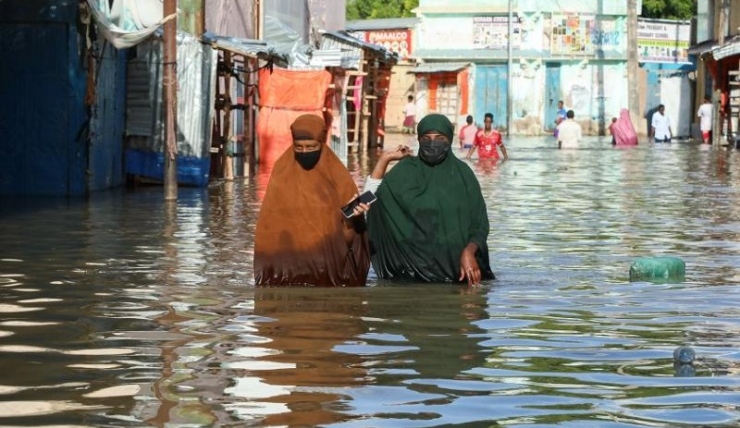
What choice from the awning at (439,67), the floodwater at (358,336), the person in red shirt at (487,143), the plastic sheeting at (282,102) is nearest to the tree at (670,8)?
the awning at (439,67)

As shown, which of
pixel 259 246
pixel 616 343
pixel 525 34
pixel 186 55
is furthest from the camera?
pixel 525 34

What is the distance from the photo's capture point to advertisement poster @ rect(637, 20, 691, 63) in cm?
5922

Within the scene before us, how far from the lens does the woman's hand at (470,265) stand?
946cm

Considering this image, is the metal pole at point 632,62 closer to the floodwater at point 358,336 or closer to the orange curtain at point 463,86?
the orange curtain at point 463,86

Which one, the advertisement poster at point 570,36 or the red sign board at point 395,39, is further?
the red sign board at point 395,39

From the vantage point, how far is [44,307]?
8742 mm

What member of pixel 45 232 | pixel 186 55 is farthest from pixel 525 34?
pixel 45 232

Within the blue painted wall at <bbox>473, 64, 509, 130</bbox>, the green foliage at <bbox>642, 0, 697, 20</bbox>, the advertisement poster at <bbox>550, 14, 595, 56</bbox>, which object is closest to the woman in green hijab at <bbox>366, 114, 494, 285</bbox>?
the blue painted wall at <bbox>473, 64, 509, 130</bbox>

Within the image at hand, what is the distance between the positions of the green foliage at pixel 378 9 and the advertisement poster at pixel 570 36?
11927 millimetres

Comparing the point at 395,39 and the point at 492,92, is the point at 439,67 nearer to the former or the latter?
the point at 492,92

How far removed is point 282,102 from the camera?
27188mm

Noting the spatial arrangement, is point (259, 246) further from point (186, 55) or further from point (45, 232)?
point (186, 55)

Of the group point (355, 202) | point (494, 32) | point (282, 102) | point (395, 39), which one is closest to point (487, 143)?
point (282, 102)

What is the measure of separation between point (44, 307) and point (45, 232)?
16.5 ft
